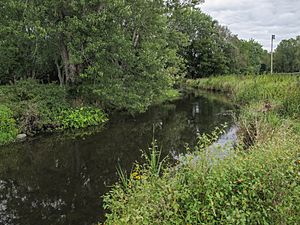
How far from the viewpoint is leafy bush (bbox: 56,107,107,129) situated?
41.2 feet

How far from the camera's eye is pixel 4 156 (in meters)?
8.89

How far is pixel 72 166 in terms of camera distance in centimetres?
801

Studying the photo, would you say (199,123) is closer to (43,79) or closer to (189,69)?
(43,79)

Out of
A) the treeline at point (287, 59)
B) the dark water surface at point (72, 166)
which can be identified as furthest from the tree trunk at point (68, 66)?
the treeline at point (287, 59)

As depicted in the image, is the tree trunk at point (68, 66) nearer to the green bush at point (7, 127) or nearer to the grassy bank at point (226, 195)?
the green bush at point (7, 127)

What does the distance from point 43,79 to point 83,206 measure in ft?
46.4

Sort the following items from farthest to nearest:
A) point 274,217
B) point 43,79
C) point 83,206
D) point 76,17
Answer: point 43,79 → point 76,17 → point 83,206 → point 274,217

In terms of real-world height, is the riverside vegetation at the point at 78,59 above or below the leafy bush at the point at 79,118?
above

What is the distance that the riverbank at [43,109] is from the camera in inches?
433

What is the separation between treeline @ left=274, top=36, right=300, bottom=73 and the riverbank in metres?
43.1

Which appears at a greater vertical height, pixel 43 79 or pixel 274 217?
pixel 43 79

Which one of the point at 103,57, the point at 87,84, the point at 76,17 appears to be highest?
the point at 76,17

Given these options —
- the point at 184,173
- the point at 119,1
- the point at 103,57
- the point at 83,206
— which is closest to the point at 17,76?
the point at 103,57

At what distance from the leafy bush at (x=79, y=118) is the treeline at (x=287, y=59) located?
43.7m
